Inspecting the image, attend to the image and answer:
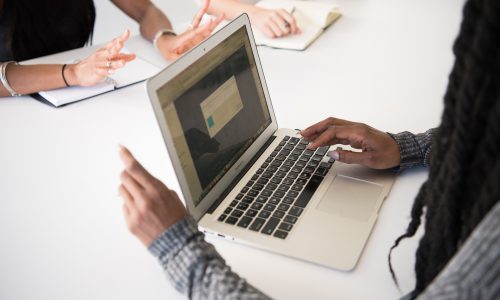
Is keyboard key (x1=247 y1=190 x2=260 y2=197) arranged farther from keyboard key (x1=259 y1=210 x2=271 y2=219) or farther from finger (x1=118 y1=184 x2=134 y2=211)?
finger (x1=118 y1=184 x2=134 y2=211)

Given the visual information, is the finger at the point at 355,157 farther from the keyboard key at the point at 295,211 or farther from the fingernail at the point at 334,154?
the keyboard key at the point at 295,211

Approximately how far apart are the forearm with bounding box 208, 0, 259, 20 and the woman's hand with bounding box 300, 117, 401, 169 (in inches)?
30.1

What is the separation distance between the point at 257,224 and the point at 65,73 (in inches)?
28.3

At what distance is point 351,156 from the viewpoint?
0.88m

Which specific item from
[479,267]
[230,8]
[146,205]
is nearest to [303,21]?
[230,8]

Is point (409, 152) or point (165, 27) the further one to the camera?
point (165, 27)

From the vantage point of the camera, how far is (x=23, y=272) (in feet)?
2.49

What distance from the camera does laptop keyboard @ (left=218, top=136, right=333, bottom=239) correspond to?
2.56 feet

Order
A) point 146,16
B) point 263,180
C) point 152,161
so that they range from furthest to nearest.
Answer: point 146,16 → point 152,161 → point 263,180

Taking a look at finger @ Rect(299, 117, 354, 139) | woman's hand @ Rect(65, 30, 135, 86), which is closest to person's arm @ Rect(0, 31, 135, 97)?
woman's hand @ Rect(65, 30, 135, 86)

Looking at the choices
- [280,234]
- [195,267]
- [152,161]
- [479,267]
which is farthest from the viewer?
[152,161]

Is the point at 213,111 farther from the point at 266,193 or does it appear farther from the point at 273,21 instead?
the point at 273,21

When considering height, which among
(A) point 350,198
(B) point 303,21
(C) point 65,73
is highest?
(C) point 65,73

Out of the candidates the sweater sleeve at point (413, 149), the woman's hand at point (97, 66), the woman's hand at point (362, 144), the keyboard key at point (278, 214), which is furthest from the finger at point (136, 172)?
the woman's hand at point (97, 66)
